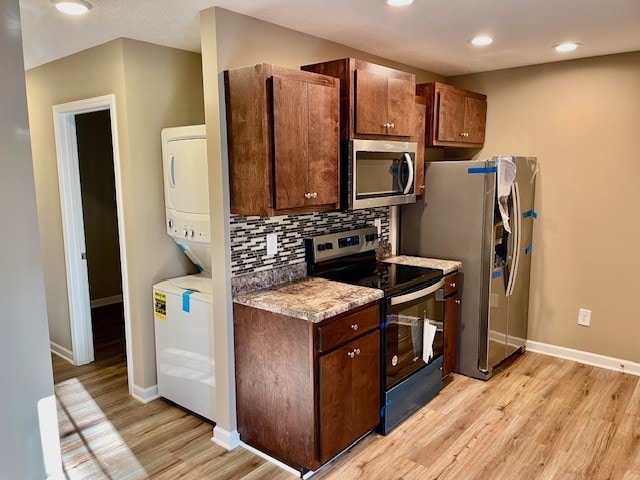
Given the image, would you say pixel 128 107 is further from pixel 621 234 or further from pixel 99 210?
pixel 621 234

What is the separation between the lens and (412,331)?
2.97m

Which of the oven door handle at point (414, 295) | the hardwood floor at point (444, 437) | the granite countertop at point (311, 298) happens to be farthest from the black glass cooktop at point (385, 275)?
the hardwood floor at point (444, 437)

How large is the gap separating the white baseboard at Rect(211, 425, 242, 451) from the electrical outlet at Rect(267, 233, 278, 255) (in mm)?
1037

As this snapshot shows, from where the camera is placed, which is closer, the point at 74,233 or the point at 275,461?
the point at 275,461

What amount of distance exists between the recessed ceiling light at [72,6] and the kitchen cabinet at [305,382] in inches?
65.0

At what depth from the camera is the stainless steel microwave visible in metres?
2.76

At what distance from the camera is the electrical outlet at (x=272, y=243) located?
2783 mm

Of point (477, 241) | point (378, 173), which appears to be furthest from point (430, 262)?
point (378, 173)

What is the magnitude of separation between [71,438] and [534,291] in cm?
358

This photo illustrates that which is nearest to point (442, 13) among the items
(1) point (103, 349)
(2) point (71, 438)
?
(2) point (71, 438)

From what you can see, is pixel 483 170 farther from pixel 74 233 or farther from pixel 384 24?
pixel 74 233

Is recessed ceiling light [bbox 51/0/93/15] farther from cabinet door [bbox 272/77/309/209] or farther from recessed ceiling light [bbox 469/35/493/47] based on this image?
recessed ceiling light [bbox 469/35/493/47]

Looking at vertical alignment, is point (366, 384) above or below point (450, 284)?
below

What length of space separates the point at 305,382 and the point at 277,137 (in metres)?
1.20
